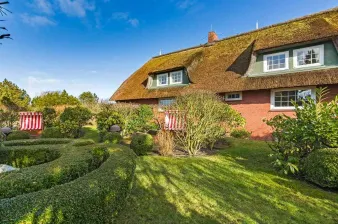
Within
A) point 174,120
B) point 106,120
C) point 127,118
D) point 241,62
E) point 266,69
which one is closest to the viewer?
point 174,120

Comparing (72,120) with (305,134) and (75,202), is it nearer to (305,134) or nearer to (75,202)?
(75,202)

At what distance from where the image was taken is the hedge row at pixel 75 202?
2143 millimetres

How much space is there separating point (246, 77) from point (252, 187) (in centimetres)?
971

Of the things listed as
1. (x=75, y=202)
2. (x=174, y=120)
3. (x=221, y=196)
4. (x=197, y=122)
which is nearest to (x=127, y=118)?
(x=174, y=120)

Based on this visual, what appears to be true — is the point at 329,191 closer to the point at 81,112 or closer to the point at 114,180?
the point at 114,180

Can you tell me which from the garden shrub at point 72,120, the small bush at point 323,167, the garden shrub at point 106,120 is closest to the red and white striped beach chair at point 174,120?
the garden shrub at point 106,120

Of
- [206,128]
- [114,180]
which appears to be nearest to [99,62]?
[206,128]

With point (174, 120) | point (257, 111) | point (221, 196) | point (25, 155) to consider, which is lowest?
point (221, 196)

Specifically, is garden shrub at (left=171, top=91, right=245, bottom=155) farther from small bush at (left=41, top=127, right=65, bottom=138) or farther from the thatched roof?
small bush at (left=41, top=127, right=65, bottom=138)

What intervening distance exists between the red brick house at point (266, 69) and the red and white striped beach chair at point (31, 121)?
860 centimetres

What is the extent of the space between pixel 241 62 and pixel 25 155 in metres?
13.6

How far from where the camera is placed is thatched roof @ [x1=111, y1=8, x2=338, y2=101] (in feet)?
36.8

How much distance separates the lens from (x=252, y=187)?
5.09 m

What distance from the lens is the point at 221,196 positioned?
179 inches
